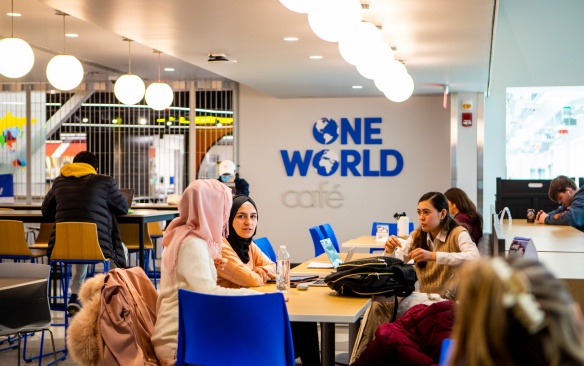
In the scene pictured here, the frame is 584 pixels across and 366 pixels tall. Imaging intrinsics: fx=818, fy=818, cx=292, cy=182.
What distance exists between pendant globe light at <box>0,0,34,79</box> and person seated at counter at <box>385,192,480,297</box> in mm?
3659

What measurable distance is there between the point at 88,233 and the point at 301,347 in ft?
7.04

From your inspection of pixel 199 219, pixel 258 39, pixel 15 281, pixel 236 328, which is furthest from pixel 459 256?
pixel 258 39

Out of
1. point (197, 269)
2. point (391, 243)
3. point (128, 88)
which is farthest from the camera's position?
point (128, 88)

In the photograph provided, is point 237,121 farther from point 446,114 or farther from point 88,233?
point 88,233

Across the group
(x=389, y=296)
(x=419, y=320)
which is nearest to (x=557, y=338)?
(x=419, y=320)

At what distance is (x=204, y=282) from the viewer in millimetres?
3738

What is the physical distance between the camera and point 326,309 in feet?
12.4

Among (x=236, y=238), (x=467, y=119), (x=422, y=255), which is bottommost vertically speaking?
(x=422, y=255)

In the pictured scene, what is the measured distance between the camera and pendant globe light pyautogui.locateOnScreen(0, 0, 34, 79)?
673 cm

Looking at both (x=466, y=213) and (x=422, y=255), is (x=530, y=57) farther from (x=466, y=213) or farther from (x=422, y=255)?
(x=422, y=255)

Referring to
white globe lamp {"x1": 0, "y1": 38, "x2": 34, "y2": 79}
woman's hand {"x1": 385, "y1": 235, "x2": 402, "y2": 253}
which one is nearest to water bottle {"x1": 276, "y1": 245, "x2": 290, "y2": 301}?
woman's hand {"x1": 385, "y1": 235, "x2": 402, "y2": 253}

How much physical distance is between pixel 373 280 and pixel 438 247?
45.8 inches

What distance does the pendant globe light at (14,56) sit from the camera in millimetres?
6734

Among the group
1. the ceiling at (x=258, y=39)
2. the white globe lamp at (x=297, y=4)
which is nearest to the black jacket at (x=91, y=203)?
the ceiling at (x=258, y=39)
